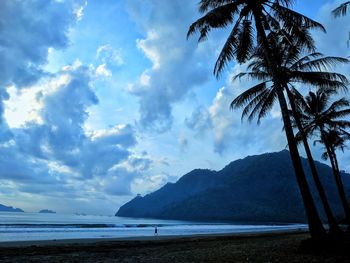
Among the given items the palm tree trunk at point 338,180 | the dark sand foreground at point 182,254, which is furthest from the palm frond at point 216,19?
the palm tree trunk at point 338,180

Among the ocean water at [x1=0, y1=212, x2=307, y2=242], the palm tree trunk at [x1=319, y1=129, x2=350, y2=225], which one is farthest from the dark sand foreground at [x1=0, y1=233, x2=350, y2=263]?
the ocean water at [x1=0, y1=212, x2=307, y2=242]

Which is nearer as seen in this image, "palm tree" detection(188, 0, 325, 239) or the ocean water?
"palm tree" detection(188, 0, 325, 239)

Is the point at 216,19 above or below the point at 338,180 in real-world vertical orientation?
above

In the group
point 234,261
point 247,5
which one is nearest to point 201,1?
point 247,5

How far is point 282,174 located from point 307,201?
197m

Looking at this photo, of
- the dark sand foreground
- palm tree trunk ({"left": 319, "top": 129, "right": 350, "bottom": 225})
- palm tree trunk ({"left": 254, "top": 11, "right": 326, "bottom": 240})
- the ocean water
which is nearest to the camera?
the dark sand foreground

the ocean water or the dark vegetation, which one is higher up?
the dark vegetation

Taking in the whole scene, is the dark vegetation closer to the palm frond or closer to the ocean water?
the palm frond

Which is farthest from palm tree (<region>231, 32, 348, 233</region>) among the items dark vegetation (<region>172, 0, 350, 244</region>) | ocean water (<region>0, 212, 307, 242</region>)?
ocean water (<region>0, 212, 307, 242</region>)

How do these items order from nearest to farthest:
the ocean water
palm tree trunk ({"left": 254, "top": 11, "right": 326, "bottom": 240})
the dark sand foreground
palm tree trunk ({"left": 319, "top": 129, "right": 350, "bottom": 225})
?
the dark sand foreground
palm tree trunk ({"left": 254, "top": 11, "right": 326, "bottom": 240})
palm tree trunk ({"left": 319, "top": 129, "right": 350, "bottom": 225})
the ocean water

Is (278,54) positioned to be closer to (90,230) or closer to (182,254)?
(182,254)

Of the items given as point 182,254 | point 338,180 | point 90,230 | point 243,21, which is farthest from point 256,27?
point 90,230

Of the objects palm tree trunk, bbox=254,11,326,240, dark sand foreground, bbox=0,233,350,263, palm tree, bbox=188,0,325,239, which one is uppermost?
palm tree, bbox=188,0,325,239

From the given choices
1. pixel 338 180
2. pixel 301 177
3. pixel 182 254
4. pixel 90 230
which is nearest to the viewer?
pixel 301 177
